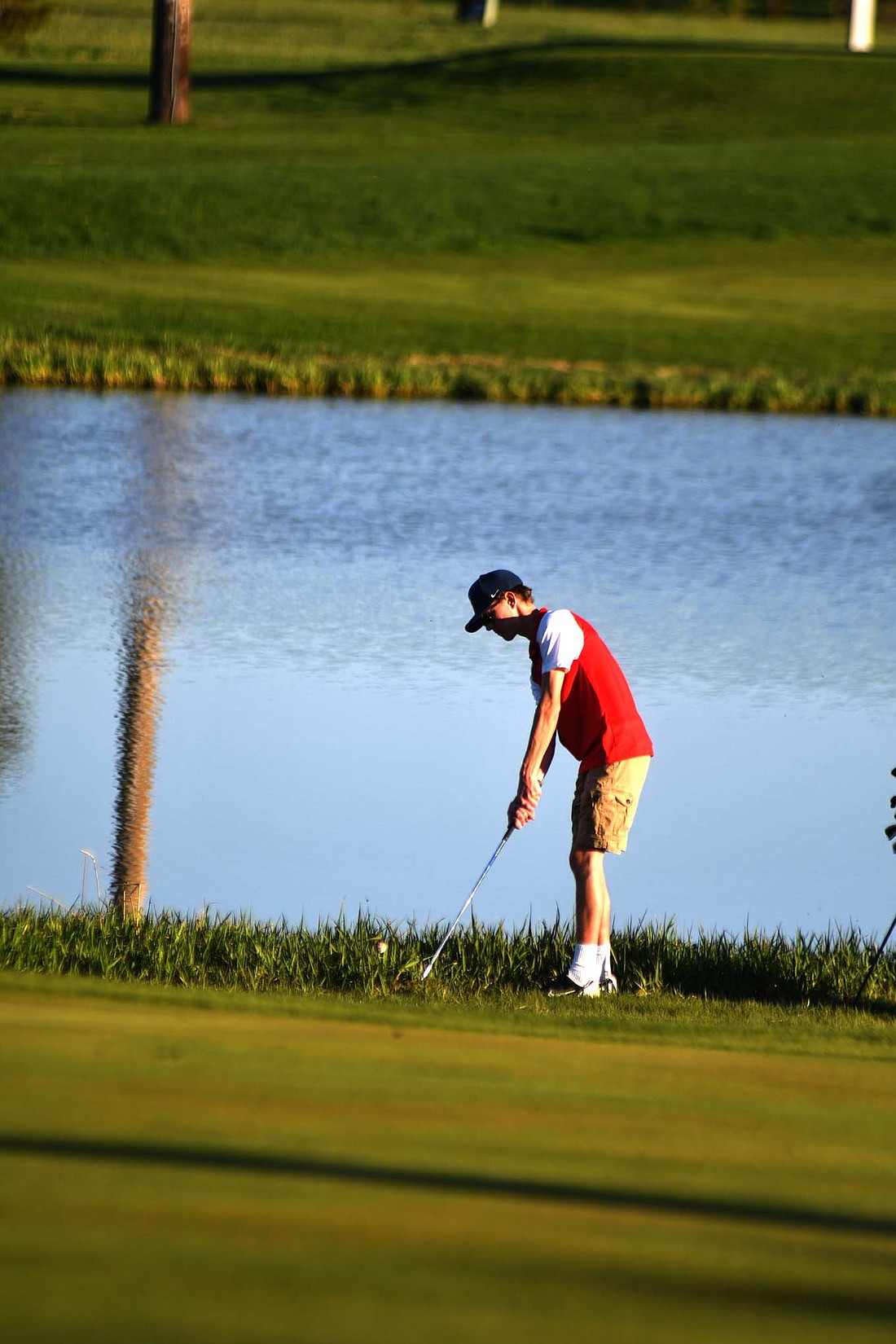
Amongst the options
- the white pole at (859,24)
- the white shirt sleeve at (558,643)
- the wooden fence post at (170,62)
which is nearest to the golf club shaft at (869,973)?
the white shirt sleeve at (558,643)

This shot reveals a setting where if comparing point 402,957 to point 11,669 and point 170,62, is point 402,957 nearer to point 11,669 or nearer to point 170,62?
point 11,669

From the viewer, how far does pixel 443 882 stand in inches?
357

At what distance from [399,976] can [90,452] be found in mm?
14149

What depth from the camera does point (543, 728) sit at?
765 centimetres

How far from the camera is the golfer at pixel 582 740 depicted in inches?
300

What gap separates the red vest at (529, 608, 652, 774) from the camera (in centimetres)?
781

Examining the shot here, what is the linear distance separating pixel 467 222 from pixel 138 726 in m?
30.4

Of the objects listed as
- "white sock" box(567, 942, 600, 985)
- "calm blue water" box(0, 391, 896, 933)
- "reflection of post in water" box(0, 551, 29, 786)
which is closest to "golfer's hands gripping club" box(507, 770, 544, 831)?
"white sock" box(567, 942, 600, 985)

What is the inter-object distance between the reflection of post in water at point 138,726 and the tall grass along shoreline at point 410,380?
951 cm

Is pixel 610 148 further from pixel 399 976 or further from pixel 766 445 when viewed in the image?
pixel 399 976

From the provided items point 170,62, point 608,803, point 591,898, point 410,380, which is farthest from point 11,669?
point 170,62

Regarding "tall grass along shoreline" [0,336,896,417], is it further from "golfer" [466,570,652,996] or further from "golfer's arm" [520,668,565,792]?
"golfer's arm" [520,668,565,792]

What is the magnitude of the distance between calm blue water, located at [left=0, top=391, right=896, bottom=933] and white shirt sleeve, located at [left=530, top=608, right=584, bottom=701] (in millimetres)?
1407

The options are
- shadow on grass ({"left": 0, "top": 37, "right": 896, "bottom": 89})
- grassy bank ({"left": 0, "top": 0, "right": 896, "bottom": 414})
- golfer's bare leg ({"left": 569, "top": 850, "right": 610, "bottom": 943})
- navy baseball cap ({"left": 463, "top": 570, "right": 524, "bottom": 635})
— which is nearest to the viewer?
navy baseball cap ({"left": 463, "top": 570, "right": 524, "bottom": 635})
